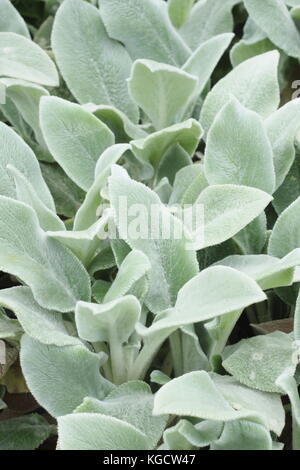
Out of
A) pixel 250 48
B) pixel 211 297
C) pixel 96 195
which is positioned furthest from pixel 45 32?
pixel 211 297

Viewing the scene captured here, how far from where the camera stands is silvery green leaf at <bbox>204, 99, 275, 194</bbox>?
2.59 ft

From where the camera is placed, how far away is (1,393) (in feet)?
2.82

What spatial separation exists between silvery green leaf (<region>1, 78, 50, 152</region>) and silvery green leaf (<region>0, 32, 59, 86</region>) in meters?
0.02

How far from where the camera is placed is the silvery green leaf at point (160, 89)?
92 centimetres

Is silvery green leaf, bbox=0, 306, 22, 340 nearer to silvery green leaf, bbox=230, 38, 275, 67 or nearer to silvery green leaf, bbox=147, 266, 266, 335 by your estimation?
silvery green leaf, bbox=147, 266, 266, 335

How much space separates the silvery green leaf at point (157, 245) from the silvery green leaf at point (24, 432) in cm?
21

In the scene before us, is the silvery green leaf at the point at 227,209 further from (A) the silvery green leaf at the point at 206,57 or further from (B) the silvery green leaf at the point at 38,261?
(A) the silvery green leaf at the point at 206,57

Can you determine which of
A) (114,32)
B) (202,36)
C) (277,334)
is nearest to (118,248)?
(277,334)

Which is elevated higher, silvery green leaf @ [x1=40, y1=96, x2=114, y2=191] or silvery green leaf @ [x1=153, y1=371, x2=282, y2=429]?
silvery green leaf @ [x1=40, y1=96, x2=114, y2=191]

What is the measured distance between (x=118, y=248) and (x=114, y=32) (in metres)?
0.46

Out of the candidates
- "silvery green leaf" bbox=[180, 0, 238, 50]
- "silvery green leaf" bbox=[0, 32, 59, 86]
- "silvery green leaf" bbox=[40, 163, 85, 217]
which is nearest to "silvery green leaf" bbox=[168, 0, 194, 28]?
"silvery green leaf" bbox=[180, 0, 238, 50]
